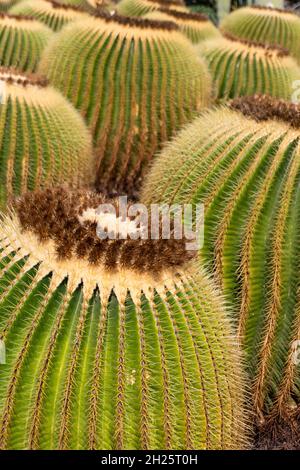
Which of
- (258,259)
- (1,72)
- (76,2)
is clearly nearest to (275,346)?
(258,259)

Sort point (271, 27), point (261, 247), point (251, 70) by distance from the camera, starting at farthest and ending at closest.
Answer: point (271, 27) → point (251, 70) → point (261, 247)

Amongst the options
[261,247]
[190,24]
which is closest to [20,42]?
[190,24]

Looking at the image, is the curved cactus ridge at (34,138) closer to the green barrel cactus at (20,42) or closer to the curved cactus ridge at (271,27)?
the green barrel cactus at (20,42)

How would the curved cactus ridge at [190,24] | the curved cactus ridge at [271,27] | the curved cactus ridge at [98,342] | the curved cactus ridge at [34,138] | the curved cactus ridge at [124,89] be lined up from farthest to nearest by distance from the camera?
the curved cactus ridge at [271,27]
the curved cactus ridge at [190,24]
the curved cactus ridge at [124,89]
the curved cactus ridge at [34,138]
the curved cactus ridge at [98,342]

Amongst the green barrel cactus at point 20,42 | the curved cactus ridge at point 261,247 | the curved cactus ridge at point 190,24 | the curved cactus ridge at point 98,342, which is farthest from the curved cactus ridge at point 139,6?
the curved cactus ridge at point 98,342

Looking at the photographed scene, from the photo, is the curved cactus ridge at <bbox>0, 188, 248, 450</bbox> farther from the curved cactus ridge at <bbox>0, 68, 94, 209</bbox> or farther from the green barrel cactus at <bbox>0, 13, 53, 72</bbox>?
the green barrel cactus at <bbox>0, 13, 53, 72</bbox>

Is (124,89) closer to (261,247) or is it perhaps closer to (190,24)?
(261,247)
